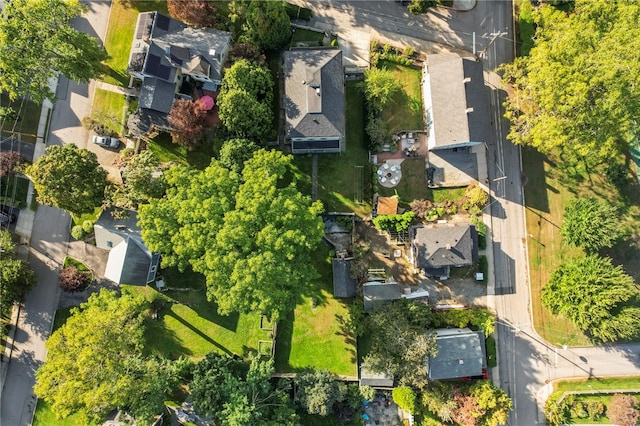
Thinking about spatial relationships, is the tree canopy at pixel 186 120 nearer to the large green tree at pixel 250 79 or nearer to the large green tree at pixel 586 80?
the large green tree at pixel 250 79

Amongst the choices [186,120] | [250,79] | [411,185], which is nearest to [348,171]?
[411,185]

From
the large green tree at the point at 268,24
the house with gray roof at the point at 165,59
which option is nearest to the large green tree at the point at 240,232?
the house with gray roof at the point at 165,59

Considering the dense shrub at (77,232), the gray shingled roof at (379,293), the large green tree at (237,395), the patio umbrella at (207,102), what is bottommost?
the large green tree at (237,395)

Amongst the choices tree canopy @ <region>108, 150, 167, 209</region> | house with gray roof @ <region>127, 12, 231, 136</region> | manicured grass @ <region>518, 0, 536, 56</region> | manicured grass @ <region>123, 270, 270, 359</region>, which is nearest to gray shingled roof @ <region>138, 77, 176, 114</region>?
house with gray roof @ <region>127, 12, 231, 136</region>

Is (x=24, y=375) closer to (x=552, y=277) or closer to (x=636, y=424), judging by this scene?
(x=552, y=277)

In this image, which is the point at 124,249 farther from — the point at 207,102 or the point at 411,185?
the point at 411,185

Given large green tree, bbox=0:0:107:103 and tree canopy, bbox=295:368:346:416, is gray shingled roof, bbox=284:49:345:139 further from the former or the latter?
tree canopy, bbox=295:368:346:416
